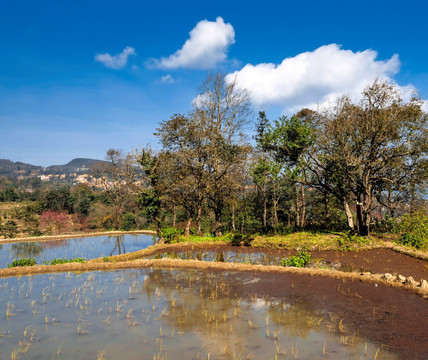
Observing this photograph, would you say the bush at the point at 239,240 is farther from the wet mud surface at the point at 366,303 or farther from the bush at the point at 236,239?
the wet mud surface at the point at 366,303

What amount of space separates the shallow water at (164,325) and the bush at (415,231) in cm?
1304

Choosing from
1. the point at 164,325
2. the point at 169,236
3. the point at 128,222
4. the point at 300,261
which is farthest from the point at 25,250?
the point at 300,261

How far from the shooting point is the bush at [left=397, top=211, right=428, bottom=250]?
19.3 meters

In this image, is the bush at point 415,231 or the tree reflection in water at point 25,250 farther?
the tree reflection in water at point 25,250

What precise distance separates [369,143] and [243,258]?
12.5 m

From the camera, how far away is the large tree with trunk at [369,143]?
1972 cm

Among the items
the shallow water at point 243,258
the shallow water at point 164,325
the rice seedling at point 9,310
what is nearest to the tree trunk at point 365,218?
the shallow water at point 243,258

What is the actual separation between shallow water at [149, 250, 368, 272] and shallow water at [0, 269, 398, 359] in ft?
16.8

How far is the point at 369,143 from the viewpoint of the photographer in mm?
21766

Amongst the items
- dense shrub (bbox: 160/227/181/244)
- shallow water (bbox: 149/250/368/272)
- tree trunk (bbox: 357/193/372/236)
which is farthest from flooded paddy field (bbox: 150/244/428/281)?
tree trunk (bbox: 357/193/372/236)

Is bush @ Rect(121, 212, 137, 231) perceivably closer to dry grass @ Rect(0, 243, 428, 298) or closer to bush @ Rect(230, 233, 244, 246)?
bush @ Rect(230, 233, 244, 246)

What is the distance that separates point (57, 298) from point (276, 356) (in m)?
9.27

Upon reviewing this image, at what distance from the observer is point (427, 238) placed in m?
19.5

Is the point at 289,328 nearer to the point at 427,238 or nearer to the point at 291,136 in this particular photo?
the point at 427,238
